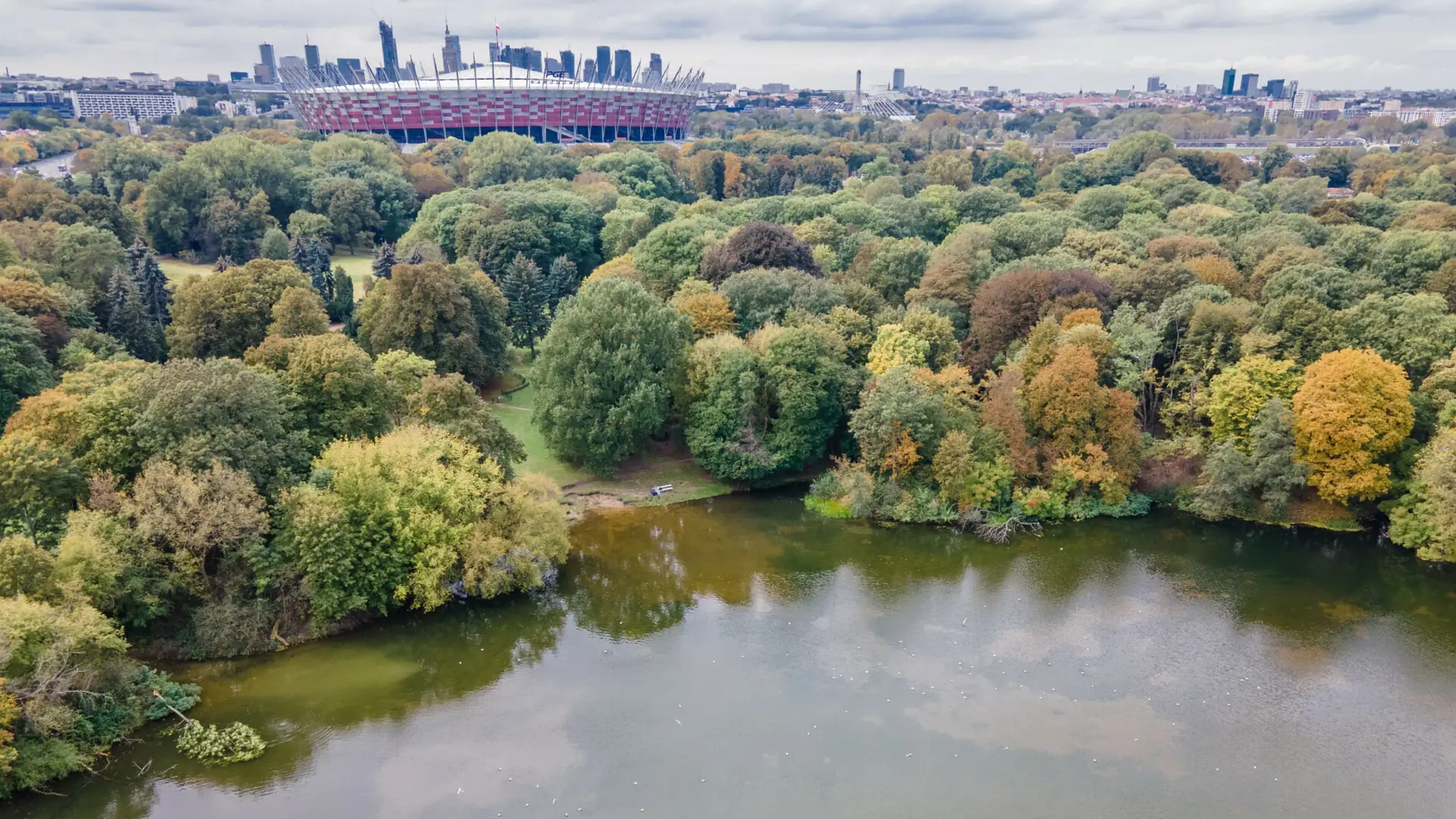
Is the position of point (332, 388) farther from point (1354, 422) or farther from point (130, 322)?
point (1354, 422)

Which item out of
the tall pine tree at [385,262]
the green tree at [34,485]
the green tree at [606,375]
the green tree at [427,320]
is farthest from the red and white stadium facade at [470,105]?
the green tree at [34,485]

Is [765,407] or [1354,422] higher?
[1354,422]

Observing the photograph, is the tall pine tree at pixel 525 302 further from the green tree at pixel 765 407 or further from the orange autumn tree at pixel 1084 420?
the orange autumn tree at pixel 1084 420

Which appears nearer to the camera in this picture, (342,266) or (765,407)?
(765,407)

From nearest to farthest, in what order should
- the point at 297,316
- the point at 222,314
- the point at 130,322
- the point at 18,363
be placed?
the point at 18,363
the point at 297,316
the point at 222,314
the point at 130,322

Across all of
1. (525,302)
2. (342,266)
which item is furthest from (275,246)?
(525,302)

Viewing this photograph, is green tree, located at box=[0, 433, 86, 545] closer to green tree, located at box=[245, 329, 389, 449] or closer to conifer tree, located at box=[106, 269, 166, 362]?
green tree, located at box=[245, 329, 389, 449]

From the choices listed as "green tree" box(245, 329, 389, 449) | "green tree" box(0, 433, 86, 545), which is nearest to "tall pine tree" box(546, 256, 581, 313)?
"green tree" box(245, 329, 389, 449)

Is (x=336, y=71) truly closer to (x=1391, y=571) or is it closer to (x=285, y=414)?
(x=285, y=414)

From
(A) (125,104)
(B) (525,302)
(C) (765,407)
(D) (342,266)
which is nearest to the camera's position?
(C) (765,407)
